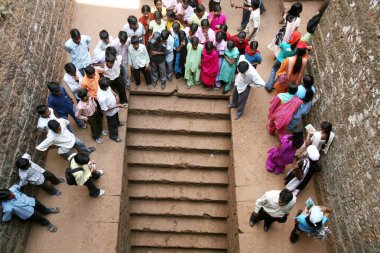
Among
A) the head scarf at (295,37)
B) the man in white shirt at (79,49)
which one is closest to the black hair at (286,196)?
the head scarf at (295,37)

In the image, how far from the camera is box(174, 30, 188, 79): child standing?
5984mm

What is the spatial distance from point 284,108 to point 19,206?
14.0 ft

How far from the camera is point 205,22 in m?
5.98

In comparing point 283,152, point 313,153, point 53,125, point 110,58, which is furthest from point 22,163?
point 313,153

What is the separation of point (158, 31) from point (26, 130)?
2972mm

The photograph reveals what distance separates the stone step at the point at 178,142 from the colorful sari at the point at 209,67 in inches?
44.4

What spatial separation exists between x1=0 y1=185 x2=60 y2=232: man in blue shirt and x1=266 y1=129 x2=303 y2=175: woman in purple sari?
3.77m

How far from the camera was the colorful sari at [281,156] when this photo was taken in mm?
5168

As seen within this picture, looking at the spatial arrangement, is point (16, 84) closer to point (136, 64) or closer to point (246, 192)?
point (136, 64)

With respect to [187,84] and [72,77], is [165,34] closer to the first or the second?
[187,84]

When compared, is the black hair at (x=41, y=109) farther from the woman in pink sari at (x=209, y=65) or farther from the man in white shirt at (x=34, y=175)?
the woman in pink sari at (x=209, y=65)

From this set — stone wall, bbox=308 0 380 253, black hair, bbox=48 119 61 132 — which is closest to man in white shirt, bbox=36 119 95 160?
black hair, bbox=48 119 61 132

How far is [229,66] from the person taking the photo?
6.13 m

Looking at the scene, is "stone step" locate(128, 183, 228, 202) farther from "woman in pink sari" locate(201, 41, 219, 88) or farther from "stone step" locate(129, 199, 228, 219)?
"woman in pink sari" locate(201, 41, 219, 88)
